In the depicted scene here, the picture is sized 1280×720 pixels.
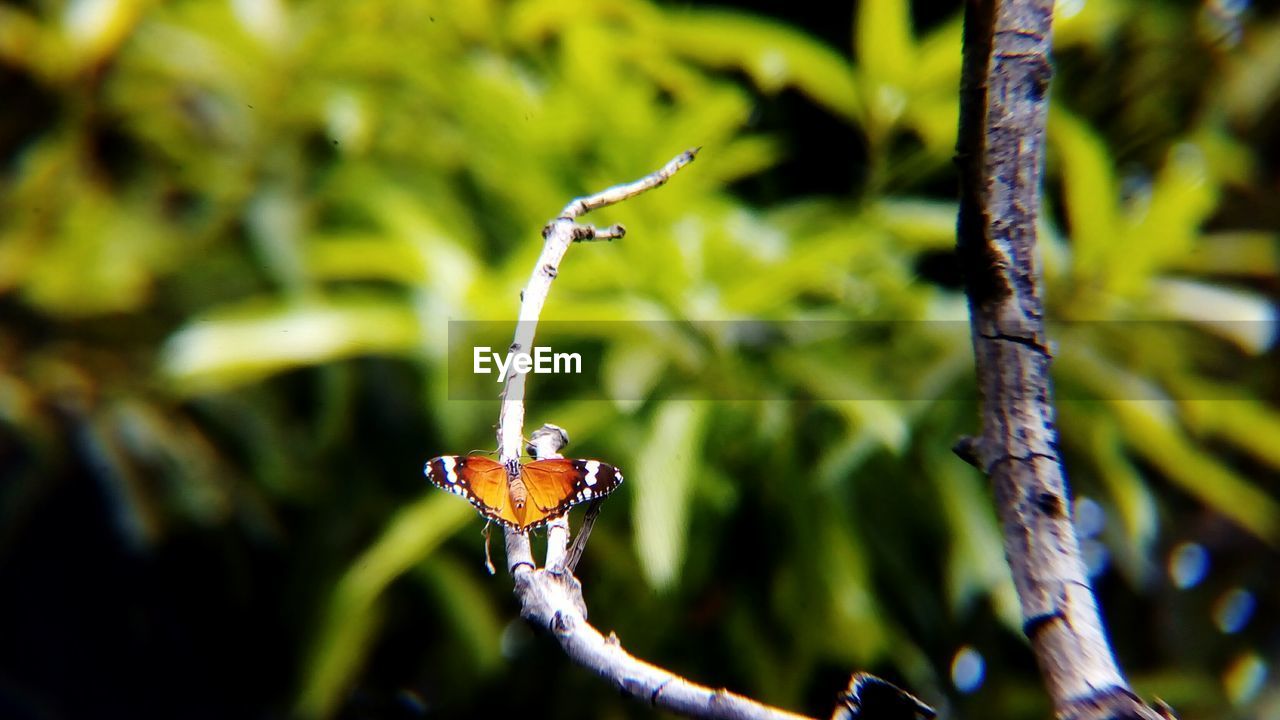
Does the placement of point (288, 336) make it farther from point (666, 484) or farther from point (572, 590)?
point (572, 590)

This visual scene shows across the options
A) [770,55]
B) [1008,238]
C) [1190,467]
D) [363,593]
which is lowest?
[363,593]

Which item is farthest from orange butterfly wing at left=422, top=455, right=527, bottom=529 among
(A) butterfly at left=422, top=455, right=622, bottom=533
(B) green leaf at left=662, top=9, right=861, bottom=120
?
(B) green leaf at left=662, top=9, right=861, bottom=120

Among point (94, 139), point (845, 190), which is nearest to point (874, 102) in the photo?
point (845, 190)

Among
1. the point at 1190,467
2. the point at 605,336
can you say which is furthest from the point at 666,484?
the point at 1190,467

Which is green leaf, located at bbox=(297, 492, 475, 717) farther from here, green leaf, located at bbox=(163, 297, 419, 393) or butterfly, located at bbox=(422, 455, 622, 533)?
butterfly, located at bbox=(422, 455, 622, 533)

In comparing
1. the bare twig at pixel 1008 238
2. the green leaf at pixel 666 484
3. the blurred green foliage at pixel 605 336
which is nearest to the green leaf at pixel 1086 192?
the blurred green foliage at pixel 605 336

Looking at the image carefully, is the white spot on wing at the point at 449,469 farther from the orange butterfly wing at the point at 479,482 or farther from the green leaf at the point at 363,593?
the green leaf at the point at 363,593
